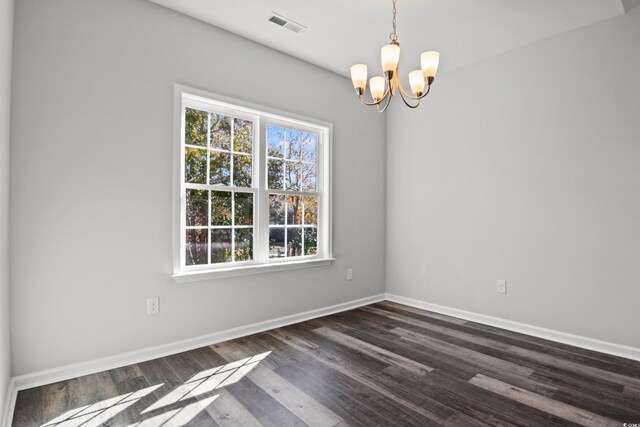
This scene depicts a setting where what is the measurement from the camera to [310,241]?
153 inches

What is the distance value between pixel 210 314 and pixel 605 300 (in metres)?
3.29

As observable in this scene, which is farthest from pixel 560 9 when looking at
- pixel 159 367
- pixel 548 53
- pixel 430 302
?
pixel 159 367

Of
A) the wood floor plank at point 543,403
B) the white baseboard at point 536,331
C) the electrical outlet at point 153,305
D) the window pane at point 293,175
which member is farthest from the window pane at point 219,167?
the white baseboard at point 536,331

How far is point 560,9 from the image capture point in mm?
2785

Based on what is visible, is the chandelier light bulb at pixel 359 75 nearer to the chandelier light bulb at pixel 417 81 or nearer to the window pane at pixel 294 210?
the chandelier light bulb at pixel 417 81

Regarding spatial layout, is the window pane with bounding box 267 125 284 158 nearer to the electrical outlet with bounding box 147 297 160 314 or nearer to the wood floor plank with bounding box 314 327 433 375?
the electrical outlet with bounding box 147 297 160 314

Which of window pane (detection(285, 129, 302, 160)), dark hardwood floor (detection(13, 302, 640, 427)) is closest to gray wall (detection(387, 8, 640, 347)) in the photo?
dark hardwood floor (detection(13, 302, 640, 427))

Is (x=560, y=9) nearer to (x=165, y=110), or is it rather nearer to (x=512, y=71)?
(x=512, y=71)

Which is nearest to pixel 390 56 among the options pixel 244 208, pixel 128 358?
pixel 244 208

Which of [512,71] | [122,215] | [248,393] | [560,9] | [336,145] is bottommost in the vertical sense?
[248,393]

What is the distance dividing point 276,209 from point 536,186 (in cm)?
248

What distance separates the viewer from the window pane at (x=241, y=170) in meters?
3.23

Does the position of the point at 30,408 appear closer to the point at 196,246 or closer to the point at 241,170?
the point at 196,246

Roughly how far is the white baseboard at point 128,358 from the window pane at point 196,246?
64 cm
